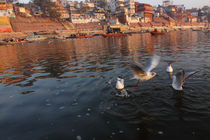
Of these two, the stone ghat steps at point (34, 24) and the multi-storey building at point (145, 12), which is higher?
the multi-storey building at point (145, 12)

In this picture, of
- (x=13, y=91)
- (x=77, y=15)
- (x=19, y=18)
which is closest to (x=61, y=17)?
(x=77, y=15)

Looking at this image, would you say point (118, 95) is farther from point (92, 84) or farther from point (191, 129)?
point (191, 129)

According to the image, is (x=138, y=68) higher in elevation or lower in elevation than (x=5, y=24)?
lower

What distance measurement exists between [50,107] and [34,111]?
1.81ft

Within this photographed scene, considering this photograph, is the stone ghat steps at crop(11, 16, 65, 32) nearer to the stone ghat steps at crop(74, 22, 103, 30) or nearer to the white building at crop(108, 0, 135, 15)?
the stone ghat steps at crop(74, 22, 103, 30)

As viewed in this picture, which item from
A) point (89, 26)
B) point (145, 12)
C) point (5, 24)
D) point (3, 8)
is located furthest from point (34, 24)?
point (145, 12)

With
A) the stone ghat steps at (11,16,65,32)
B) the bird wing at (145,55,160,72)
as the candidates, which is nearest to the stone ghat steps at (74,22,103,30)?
the stone ghat steps at (11,16,65,32)

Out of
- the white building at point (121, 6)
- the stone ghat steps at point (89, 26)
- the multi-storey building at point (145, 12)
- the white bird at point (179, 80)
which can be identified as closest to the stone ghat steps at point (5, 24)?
the stone ghat steps at point (89, 26)

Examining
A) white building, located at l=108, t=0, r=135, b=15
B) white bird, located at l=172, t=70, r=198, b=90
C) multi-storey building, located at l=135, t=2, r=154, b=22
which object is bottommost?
white bird, located at l=172, t=70, r=198, b=90

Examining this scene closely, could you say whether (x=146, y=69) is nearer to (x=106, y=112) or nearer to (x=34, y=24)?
(x=106, y=112)

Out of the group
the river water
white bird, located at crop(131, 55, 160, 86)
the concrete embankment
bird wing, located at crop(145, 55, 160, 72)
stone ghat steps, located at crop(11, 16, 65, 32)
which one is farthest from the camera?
stone ghat steps, located at crop(11, 16, 65, 32)

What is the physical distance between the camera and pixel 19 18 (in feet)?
230

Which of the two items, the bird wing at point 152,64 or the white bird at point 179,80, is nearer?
the white bird at point 179,80

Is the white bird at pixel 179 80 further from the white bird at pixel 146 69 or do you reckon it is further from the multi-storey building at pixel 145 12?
the multi-storey building at pixel 145 12
